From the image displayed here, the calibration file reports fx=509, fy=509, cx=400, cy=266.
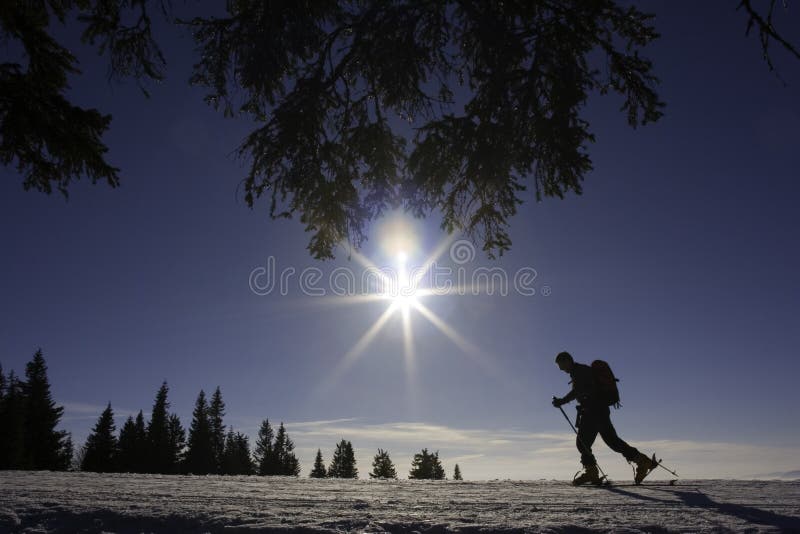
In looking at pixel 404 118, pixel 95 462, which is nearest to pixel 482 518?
pixel 404 118

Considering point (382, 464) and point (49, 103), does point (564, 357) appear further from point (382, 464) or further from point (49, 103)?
point (382, 464)

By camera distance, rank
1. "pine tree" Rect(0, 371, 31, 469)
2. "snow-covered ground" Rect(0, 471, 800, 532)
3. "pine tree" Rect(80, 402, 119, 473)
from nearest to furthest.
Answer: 1. "snow-covered ground" Rect(0, 471, 800, 532)
2. "pine tree" Rect(0, 371, 31, 469)
3. "pine tree" Rect(80, 402, 119, 473)

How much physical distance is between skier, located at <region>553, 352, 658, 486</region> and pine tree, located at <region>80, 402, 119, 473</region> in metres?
60.1

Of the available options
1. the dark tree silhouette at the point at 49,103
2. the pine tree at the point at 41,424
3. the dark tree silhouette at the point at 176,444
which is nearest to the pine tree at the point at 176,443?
the dark tree silhouette at the point at 176,444

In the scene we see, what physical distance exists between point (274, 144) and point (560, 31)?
162 inches

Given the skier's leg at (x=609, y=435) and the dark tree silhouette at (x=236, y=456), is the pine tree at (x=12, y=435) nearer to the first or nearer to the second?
the dark tree silhouette at (x=236, y=456)

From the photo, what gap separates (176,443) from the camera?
6231cm

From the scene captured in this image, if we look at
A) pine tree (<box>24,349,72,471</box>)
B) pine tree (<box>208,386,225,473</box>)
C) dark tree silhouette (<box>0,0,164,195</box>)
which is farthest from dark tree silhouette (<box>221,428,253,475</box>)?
dark tree silhouette (<box>0,0,164,195</box>)

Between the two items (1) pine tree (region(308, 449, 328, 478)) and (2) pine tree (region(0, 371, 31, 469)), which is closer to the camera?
(2) pine tree (region(0, 371, 31, 469))

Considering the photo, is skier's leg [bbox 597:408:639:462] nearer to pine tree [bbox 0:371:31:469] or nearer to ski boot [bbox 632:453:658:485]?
ski boot [bbox 632:453:658:485]

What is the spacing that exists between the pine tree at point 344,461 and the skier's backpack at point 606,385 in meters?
75.3

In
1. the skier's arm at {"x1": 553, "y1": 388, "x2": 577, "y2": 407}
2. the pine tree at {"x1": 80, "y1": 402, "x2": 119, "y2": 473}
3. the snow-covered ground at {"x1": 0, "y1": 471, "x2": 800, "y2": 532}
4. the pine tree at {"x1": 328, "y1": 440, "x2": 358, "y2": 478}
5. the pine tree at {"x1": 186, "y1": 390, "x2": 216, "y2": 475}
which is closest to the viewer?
the snow-covered ground at {"x1": 0, "y1": 471, "x2": 800, "y2": 532}

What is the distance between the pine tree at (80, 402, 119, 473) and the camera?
54250mm

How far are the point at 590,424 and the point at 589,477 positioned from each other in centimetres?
74
